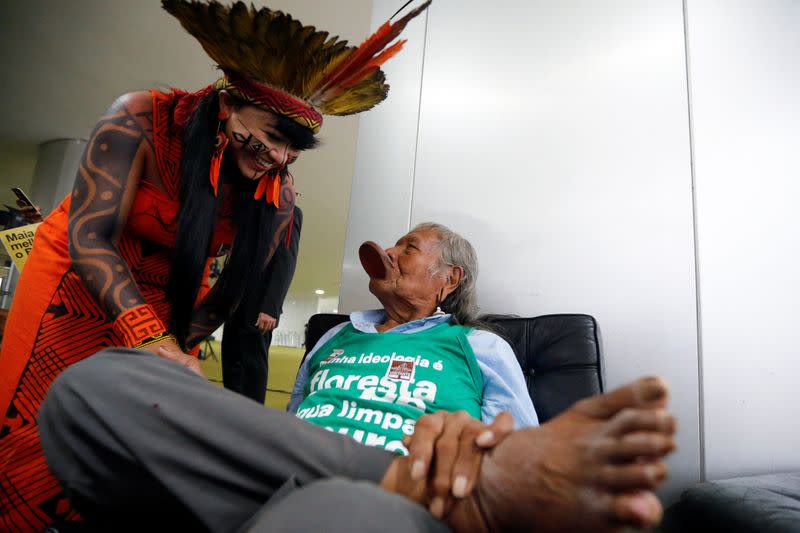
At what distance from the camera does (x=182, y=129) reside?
3.87 feet

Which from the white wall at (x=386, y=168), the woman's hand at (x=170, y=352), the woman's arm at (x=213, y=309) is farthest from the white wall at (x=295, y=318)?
the woman's hand at (x=170, y=352)

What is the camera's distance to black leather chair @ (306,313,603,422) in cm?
120

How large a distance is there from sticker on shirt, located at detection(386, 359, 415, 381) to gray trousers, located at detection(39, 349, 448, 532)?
0.48 metres

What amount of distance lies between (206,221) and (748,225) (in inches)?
62.9

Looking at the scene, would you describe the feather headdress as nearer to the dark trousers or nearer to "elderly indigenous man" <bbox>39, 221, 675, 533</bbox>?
"elderly indigenous man" <bbox>39, 221, 675, 533</bbox>

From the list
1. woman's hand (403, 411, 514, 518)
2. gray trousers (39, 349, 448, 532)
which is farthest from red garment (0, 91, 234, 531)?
woman's hand (403, 411, 514, 518)

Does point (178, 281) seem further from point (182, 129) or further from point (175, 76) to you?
point (175, 76)

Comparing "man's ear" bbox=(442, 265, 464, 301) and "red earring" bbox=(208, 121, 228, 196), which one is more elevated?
"red earring" bbox=(208, 121, 228, 196)

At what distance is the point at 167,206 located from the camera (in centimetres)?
116

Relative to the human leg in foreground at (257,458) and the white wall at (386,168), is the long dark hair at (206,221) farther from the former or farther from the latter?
the white wall at (386,168)

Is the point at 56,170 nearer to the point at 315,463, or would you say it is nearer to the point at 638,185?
the point at 638,185

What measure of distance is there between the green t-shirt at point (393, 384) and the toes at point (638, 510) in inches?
22.3

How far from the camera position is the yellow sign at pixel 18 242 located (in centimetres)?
149

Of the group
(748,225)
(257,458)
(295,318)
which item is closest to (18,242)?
(257,458)
